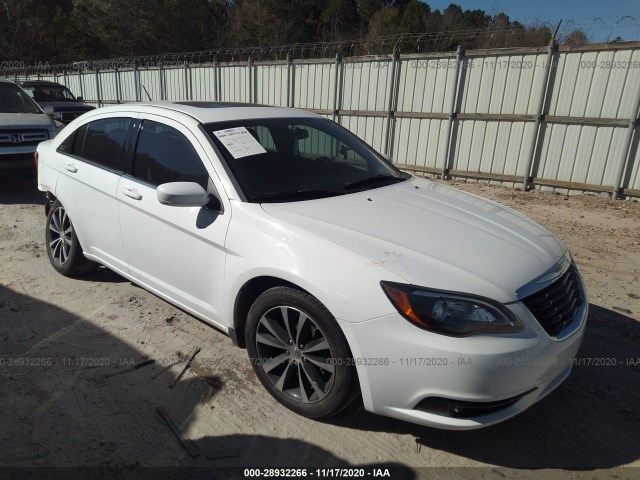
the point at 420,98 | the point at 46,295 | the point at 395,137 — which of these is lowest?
the point at 46,295

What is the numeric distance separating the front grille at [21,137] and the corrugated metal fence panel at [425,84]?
7.23 metres

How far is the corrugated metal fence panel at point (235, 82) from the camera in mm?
13727

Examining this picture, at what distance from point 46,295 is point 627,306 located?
5.20m

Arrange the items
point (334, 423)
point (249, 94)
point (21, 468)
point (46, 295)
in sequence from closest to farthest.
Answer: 1. point (21, 468)
2. point (334, 423)
3. point (46, 295)
4. point (249, 94)

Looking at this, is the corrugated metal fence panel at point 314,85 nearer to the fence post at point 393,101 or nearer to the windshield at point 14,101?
the fence post at point 393,101

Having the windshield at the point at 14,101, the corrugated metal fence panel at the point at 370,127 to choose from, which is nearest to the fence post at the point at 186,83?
the corrugated metal fence panel at the point at 370,127

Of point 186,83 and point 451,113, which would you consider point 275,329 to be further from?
point 186,83

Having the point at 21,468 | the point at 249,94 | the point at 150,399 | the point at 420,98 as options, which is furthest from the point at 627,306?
the point at 249,94

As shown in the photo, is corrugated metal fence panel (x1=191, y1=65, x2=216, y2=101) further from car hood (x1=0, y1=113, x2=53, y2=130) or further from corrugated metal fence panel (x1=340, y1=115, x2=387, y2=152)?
car hood (x1=0, y1=113, x2=53, y2=130)

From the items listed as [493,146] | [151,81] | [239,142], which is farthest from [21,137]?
[151,81]

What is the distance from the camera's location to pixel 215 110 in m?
3.53

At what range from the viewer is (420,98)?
10.4 m

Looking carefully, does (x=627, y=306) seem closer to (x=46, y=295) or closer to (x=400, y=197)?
(x=400, y=197)

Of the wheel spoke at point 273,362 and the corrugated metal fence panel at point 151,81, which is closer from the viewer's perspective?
the wheel spoke at point 273,362
